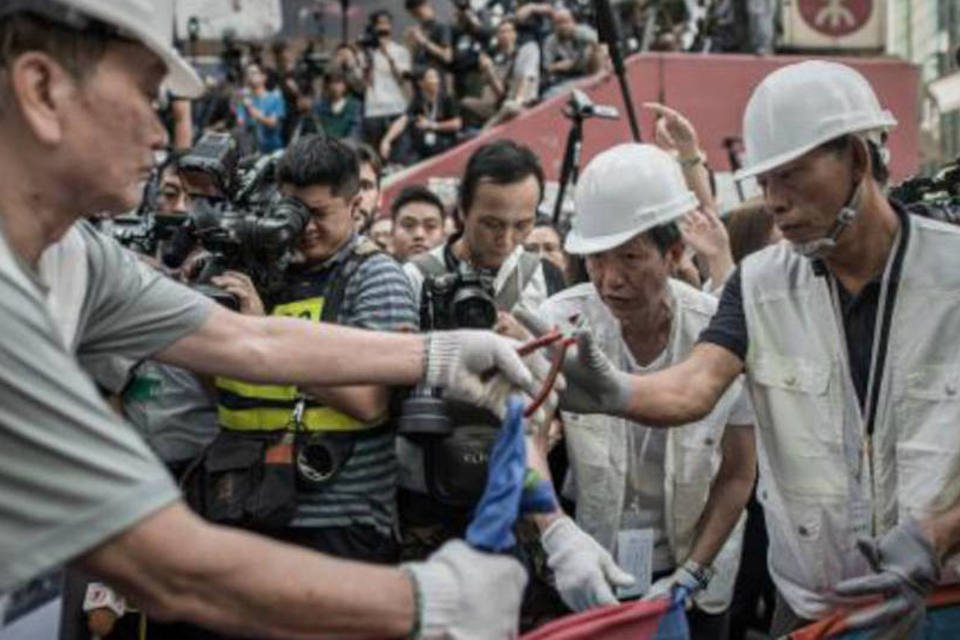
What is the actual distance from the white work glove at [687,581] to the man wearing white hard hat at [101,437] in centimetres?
161

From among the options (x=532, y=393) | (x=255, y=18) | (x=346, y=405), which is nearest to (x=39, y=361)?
(x=532, y=393)

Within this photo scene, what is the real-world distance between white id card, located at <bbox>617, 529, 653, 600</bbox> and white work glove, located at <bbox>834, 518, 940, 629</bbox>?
0.73 meters

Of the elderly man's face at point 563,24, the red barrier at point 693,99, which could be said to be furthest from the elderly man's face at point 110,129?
the elderly man's face at point 563,24

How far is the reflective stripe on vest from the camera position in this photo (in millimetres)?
3797

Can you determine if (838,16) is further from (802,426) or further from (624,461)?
(802,426)

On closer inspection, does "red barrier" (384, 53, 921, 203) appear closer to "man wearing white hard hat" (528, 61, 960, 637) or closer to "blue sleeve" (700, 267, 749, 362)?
"blue sleeve" (700, 267, 749, 362)

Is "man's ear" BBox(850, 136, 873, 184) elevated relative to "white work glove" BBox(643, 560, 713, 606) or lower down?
elevated

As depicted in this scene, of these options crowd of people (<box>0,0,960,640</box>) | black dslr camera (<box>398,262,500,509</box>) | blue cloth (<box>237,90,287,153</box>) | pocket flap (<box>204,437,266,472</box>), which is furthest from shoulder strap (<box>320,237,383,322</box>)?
blue cloth (<box>237,90,287,153</box>)

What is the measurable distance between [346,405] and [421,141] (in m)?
11.0

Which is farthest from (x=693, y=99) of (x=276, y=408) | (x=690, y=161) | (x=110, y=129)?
(x=110, y=129)

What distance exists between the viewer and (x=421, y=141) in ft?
47.6

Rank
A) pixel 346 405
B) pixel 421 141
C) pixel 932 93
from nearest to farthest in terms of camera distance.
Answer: pixel 346 405 → pixel 421 141 → pixel 932 93

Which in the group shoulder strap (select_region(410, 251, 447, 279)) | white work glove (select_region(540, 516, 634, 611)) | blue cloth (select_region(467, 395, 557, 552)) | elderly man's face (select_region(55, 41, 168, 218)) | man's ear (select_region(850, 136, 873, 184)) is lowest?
white work glove (select_region(540, 516, 634, 611))

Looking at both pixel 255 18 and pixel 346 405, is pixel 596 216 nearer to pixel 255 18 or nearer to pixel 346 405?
pixel 346 405
